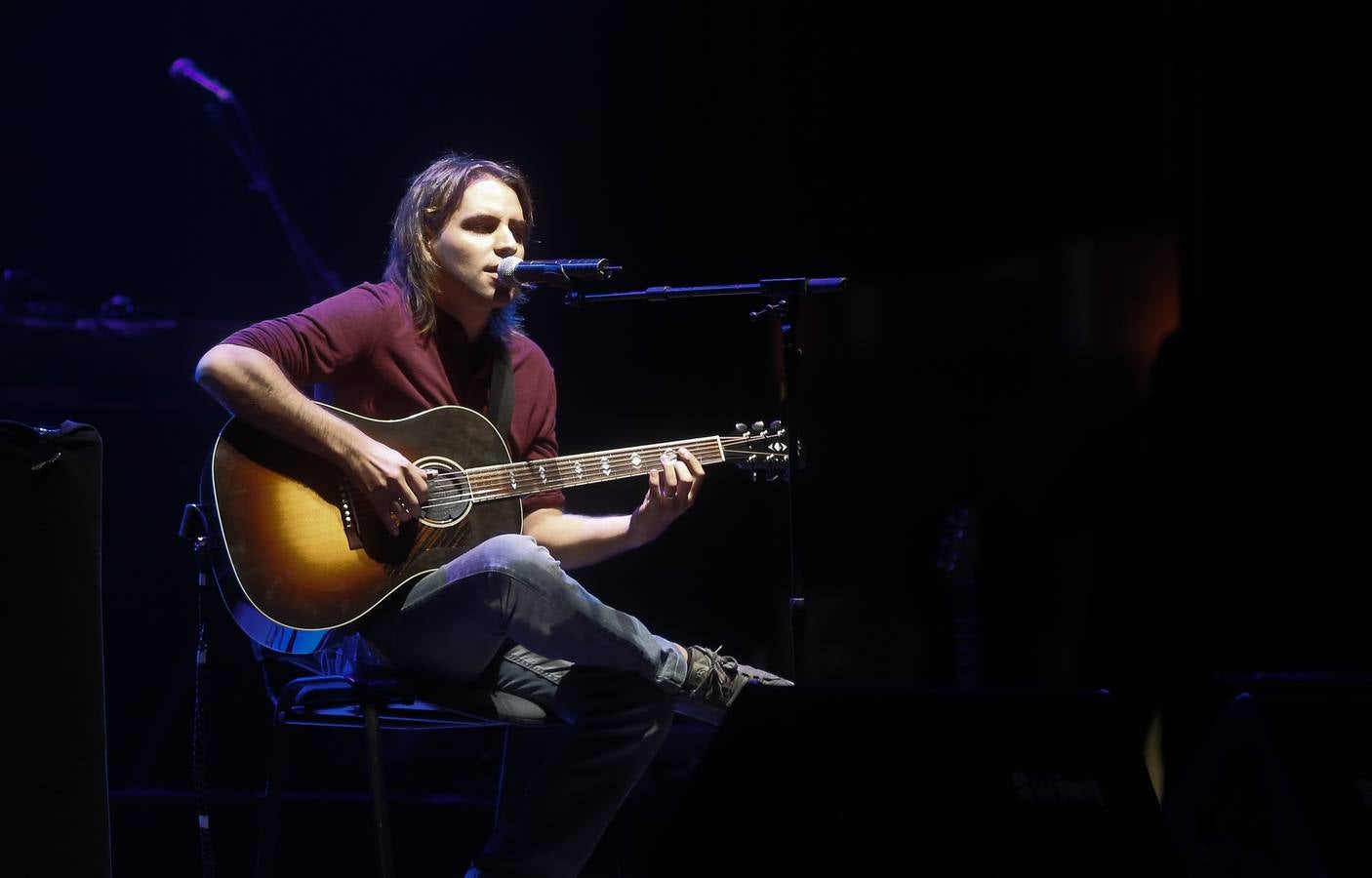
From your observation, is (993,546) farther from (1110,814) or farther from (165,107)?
(165,107)

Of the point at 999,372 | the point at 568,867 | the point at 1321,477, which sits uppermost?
the point at 999,372

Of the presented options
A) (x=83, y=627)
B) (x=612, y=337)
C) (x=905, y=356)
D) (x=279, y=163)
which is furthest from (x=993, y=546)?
(x=83, y=627)

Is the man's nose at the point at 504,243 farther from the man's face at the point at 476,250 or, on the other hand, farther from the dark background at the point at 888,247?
the dark background at the point at 888,247

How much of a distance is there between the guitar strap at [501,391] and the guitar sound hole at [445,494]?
0.28 m

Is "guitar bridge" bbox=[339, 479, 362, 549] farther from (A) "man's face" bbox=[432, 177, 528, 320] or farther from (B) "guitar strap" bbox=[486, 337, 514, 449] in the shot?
(A) "man's face" bbox=[432, 177, 528, 320]

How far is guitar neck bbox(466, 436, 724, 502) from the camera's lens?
2.72m

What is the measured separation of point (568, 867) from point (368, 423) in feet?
3.62

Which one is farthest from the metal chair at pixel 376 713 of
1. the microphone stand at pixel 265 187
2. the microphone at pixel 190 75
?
the microphone at pixel 190 75

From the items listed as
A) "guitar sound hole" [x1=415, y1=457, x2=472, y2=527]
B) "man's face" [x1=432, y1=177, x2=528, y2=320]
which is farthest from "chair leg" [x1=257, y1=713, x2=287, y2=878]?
"man's face" [x1=432, y1=177, x2=528, y2=320]

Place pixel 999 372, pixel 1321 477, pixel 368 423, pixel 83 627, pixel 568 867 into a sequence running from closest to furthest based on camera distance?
1. pixel 83 627
2. pixel 568 867
3. pixel 368 423
4. pixel 1321 477
5. pixel 999 372

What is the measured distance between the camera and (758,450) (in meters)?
3.08

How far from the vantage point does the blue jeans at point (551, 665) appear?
238cm

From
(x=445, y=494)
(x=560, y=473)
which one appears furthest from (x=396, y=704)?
(x=560, y=473)

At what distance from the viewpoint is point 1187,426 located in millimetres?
4262
